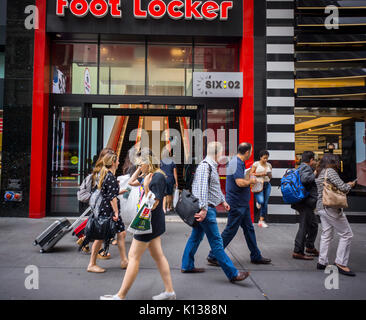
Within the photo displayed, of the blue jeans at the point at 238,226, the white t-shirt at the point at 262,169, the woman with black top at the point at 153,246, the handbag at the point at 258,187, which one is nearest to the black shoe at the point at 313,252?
the blue jeans at the point at 238,226

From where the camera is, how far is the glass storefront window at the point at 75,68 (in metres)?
9.02

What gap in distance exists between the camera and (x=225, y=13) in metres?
8.60

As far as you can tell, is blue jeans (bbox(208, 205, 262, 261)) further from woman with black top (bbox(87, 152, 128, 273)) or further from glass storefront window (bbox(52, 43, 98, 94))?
glass storefront window (bbox(52, 43, 98, 94))

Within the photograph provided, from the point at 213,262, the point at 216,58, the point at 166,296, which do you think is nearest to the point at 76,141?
the point at 216,58

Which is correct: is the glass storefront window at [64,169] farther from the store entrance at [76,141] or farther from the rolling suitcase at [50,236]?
the rolling suitcase at [50,236]

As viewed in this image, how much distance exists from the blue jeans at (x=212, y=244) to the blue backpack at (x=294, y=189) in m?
1.67

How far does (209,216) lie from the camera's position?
4090 mm

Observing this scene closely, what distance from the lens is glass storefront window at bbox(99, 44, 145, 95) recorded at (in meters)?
9.04

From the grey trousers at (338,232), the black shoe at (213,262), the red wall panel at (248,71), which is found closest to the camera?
the grey trousers at (338,232)

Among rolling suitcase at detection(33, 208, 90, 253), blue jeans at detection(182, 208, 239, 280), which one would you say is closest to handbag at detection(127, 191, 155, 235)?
blue jeans at detection(182, 208, 239, 280)

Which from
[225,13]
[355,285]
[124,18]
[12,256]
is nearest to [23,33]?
[124,18]

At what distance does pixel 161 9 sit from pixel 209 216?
6.90 metres

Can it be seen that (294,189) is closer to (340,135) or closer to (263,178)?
(263,178)

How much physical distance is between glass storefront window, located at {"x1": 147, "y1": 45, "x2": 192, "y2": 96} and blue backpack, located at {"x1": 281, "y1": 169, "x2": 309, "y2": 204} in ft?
16.1
